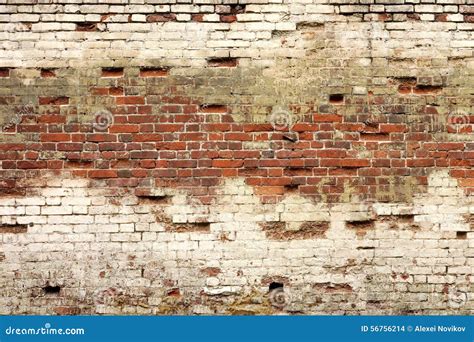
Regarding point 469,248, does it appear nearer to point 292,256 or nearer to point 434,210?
point 434,210

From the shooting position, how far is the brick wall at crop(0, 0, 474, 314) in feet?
13.6

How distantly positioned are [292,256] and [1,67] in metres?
2.58

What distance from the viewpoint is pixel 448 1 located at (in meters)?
4.27

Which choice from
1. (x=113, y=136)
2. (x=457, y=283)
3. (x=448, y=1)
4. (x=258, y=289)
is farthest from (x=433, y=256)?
(x=113, y=136)

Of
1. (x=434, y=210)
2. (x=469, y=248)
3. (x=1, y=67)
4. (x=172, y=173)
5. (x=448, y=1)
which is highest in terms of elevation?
(x=448, y=1)

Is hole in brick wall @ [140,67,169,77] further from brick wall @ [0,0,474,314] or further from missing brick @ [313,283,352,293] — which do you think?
missing brick @ [313,283,352,293]

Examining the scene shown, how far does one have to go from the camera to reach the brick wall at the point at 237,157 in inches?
163

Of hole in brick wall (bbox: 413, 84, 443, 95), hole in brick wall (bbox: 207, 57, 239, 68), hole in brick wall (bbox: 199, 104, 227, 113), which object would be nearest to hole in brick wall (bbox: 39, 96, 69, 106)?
hole in brick wall (bbox: 199, 104, 227, 113)

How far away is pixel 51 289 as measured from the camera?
413cm

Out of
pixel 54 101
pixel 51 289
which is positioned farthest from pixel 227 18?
pixel 51 289

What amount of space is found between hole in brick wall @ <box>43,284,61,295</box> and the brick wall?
20mm

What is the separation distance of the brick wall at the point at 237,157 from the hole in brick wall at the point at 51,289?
2 centimetres

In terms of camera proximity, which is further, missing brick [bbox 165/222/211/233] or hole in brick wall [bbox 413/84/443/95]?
hole in brick wall [bbox 413/84/443/95]

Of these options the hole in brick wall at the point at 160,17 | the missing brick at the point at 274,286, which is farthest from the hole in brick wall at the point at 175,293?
the hole in brick wall at the point at 160,17
